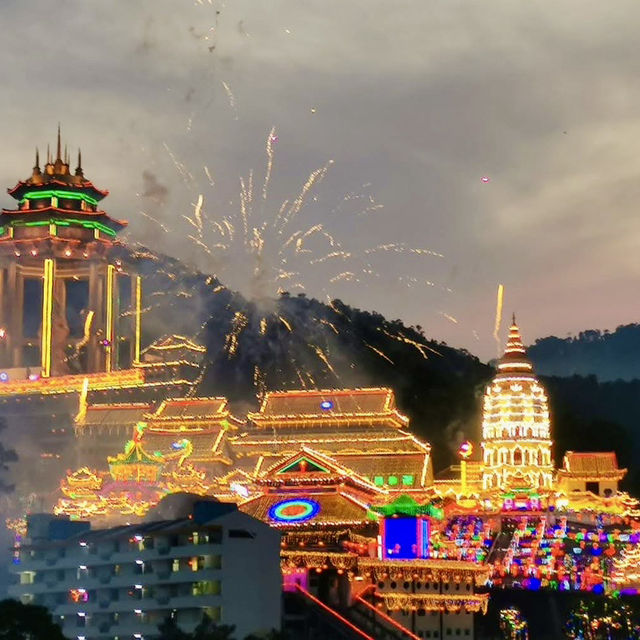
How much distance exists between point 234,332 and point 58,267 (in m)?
18.4

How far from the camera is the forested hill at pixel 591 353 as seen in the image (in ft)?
603

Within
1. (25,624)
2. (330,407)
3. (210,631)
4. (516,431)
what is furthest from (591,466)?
(25,624)

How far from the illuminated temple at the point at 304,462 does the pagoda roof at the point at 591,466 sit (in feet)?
0.37

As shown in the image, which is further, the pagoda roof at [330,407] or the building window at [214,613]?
the pagoda roof at [330,407]

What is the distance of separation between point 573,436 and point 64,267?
3351 cm

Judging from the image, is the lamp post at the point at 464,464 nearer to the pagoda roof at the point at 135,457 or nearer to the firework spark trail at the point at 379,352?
the pagoda roof at the point at 135,457

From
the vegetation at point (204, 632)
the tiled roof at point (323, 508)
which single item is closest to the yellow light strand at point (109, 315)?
Result: the tiled roof at point (323, 508)

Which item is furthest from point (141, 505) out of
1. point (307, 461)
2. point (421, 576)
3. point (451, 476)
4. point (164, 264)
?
point (164, 264)

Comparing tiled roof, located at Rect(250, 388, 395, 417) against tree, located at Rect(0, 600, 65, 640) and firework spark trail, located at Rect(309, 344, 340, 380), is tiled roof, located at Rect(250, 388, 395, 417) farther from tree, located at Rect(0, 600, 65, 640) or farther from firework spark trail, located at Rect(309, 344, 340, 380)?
tree, located at Rect(0, 600, 65, 640)

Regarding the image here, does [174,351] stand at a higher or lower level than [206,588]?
higher

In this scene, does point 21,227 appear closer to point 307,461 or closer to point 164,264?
point 164,264

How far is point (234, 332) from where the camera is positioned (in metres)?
109

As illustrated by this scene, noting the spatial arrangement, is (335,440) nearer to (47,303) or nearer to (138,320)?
(138,320)

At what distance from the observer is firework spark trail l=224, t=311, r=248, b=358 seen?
10520cm
